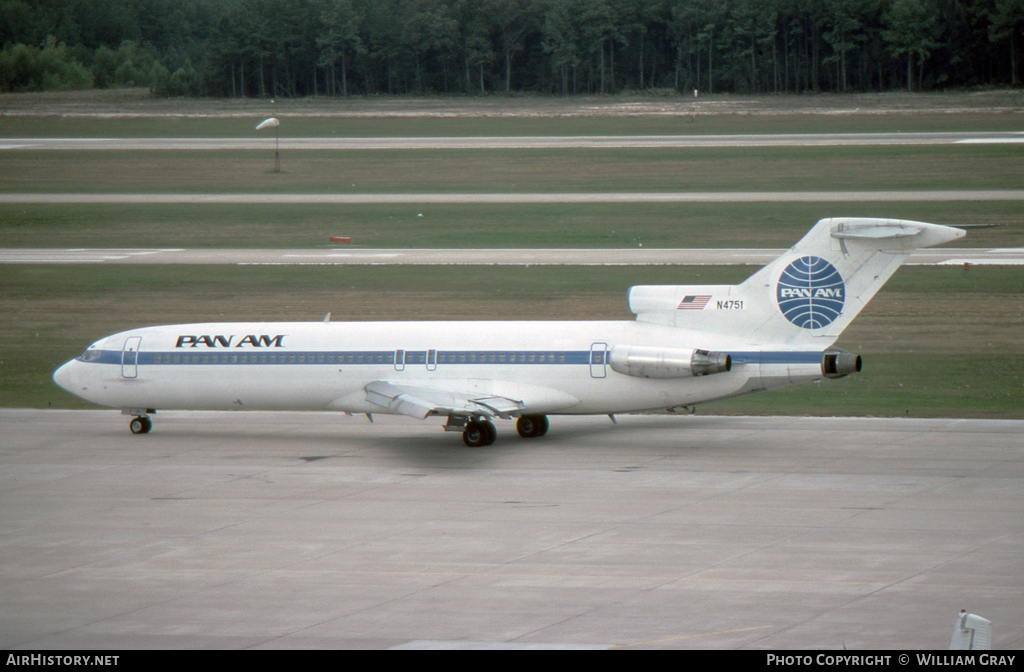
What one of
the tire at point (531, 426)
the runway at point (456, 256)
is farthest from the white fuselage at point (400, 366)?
the runway at point (456, 256)

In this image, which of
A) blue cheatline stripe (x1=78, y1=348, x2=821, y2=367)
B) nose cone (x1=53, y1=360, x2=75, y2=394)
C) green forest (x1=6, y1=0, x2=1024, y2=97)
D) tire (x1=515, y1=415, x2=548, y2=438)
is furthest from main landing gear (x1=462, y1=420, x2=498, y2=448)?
green forest (x1=6, y1=0, x2=1024, y2=97)

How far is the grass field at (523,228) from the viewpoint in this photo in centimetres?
4219

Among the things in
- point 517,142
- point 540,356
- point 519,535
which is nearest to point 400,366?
point 540,356

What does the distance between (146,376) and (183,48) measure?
173449mm

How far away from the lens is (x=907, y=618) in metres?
18.1

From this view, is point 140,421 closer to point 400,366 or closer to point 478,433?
point 400,366

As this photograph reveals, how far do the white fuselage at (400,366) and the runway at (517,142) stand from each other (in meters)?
65.9

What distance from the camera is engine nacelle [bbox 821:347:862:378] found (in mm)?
28562

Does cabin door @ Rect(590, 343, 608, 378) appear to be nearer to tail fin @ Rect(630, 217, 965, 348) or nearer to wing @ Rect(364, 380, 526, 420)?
wing @ Rect(364, 380, 526, 420)

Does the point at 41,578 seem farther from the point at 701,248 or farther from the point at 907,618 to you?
the point at 701,248

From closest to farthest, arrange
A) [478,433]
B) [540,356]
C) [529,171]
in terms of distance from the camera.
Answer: [540,356]
[478,433]
[529,171]

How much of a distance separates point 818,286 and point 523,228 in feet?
133

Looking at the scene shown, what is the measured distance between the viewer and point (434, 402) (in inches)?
1192
